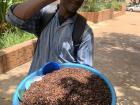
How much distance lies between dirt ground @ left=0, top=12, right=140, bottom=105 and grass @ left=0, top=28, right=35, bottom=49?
2.09 ft

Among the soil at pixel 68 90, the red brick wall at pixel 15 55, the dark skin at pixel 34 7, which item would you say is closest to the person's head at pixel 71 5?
the dark skin at pixel 34 7

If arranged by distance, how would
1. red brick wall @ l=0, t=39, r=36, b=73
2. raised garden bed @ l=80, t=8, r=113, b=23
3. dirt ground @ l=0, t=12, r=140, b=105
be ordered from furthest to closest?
raised garden bed @ l=80, t=8, r=113, b=23 < red brick wall @ l=0, t=39, r=36, b=73 < dirt ground @ l=0, t=12, r=140, b=105

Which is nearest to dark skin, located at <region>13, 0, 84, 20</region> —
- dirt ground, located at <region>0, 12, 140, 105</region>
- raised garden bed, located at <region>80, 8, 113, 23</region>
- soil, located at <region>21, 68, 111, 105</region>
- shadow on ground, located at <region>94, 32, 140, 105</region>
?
soil, located at <region>21, 68, 111, 105</region>

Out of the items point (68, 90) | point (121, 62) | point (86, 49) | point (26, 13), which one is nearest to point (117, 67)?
point (121, 62)

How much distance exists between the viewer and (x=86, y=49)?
2541 millimetres

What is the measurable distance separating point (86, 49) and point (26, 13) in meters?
0.46

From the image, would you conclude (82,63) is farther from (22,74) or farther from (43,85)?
(22,74)

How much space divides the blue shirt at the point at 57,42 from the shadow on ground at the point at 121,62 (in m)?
4.00

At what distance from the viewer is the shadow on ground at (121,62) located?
717cm

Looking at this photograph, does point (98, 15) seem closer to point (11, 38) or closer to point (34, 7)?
point (11, 38)

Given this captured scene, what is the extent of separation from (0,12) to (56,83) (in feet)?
23.7

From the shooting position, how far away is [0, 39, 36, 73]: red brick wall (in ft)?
24.7

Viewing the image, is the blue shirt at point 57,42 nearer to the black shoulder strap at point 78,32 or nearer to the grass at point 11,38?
the black shoulder strap at point 78,32

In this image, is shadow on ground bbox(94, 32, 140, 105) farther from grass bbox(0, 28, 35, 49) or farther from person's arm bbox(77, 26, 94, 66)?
person's arm bbox(77, 26, 94, 66)
